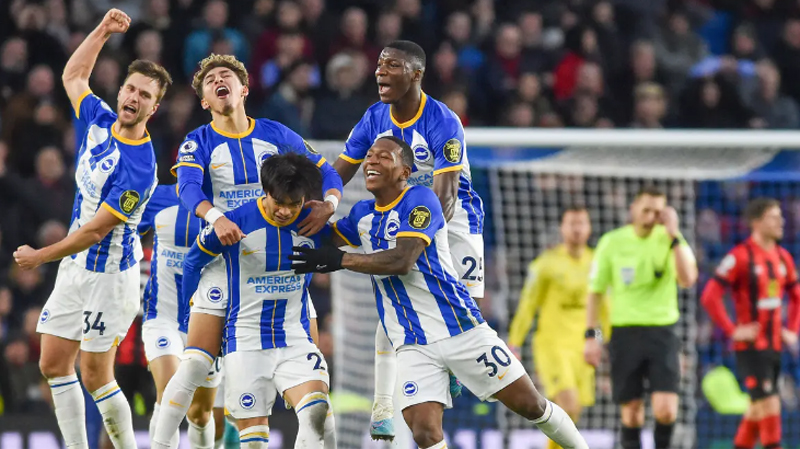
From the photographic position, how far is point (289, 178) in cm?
599

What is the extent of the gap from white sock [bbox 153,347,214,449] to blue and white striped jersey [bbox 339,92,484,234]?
1.47 meters

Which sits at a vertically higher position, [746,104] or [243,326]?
[746,104]

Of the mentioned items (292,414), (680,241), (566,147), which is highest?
(566,147)

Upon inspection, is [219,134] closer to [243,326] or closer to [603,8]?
[243,326]

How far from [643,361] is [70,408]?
4383 millimetres

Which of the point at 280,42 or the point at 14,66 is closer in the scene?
the point at 14,66

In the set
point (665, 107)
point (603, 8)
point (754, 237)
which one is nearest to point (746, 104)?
point (665, 107)

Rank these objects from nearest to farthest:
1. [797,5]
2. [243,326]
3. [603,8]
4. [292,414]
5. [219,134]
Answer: [243,326], [219,134], [292,414], [603,8], [797,5]

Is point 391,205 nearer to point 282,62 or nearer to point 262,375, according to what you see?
point 262,375

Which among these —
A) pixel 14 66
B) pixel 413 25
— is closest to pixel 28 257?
pixel 14 66

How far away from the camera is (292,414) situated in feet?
32.9

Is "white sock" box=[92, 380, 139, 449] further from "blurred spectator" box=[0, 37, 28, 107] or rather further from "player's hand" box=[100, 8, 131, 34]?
"blurred spectator" box=[0, 37, 28, 107]

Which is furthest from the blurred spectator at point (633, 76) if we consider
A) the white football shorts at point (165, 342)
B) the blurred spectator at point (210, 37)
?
the white football shorts at point (165, 342)

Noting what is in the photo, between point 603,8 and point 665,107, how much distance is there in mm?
1404
